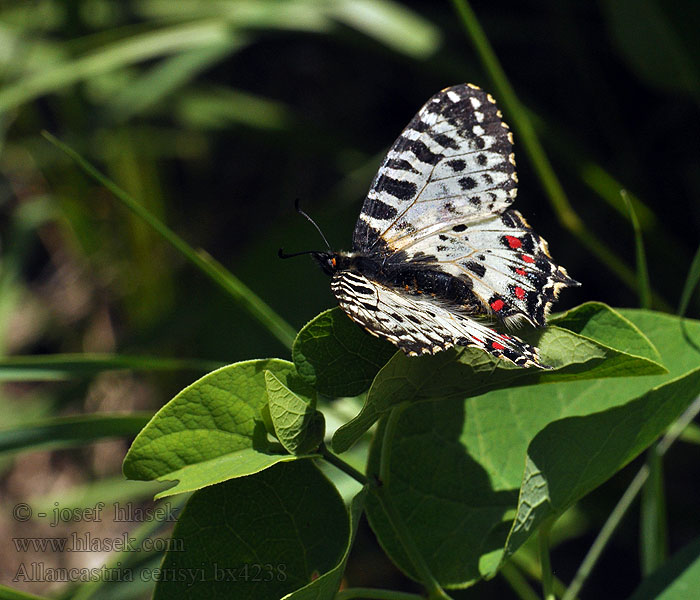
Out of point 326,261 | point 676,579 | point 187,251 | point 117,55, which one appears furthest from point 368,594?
point 117,55

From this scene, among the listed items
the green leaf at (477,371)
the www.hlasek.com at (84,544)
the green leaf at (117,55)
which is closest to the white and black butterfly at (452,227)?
the green leaf at (477,371)

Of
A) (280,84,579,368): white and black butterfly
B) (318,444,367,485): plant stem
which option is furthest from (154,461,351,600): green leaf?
(280,84,579,368): white and black butterfly

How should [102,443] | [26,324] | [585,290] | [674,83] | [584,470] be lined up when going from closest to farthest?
[584,470] < [674,83] < [585,290] < [102,443] < [26,324]

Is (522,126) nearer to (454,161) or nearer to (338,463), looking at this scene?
(454,161)

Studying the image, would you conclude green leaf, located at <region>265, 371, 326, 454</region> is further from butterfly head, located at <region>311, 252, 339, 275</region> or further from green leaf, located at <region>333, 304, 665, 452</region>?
butterfly head, located at <region>311, 252, 339, 275</region>

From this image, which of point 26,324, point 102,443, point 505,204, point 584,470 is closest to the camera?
point 584,470

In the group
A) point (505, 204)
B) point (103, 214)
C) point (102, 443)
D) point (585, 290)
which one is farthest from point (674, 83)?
point (102, 443)

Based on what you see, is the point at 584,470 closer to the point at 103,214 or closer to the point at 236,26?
the point at 236,26
